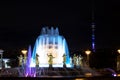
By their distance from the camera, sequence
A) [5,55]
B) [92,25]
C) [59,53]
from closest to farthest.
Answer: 1. [59,53]
2. [92,25]
3. [5,55]

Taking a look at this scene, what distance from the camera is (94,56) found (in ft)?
260

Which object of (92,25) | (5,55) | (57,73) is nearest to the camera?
(57,73)

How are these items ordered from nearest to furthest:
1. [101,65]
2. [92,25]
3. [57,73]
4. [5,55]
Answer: [57,73]
[101,65]
[92,25]
[5,55]

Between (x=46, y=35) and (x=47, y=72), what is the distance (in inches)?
978

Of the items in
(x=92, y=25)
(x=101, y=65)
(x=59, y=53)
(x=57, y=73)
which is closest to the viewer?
(x=57, y=73)

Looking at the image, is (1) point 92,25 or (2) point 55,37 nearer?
(2) point 55,37

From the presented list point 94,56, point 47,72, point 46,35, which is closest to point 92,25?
point 94,56

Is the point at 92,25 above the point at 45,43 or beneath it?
above

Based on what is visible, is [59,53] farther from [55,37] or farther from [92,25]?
[92,25]

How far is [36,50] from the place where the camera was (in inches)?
2761

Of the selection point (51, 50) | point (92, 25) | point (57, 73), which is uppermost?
point (92, 25)

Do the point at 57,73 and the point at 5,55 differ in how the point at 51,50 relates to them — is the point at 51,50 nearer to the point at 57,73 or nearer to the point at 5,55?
the point at 57,73

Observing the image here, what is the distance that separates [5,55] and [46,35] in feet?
144

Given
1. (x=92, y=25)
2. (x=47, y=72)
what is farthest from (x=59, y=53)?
(x=92, y=25)
